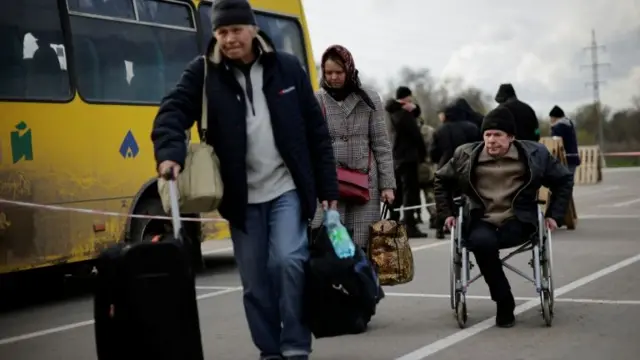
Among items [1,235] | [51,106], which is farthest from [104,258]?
[51,106]

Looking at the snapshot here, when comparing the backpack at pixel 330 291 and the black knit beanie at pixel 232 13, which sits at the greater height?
the black knit beanie at pixel 232 13

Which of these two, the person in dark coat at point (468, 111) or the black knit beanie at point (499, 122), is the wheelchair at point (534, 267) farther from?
the person in dark coat at point (468, 111)

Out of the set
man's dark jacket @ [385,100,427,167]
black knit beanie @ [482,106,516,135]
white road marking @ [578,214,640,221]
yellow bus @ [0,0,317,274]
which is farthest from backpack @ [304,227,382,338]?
white road marking @ [578,214,640,221]

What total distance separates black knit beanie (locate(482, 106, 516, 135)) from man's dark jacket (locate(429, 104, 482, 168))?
6.50 metres

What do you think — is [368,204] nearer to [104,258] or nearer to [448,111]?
[104,258]

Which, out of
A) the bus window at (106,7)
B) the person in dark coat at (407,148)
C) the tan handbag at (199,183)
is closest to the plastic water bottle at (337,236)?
the tan handbag at (199,183)

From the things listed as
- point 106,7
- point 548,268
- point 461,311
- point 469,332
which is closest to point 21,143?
point 106,7

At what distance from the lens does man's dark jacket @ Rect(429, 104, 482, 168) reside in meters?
14.5

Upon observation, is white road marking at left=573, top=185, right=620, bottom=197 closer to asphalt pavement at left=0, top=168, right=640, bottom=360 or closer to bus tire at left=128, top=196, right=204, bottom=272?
asphalt pavement at left=0, top=168, right=640, bottom=360

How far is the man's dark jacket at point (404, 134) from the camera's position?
15.3 metres

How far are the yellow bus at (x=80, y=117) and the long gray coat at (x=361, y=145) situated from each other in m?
2.93

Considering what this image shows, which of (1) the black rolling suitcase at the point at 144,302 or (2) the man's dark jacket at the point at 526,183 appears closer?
(1) the black rolling suitcase at the point at 144,302

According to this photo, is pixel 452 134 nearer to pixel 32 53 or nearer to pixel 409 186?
pixel 409 186

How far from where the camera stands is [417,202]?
15.8 m
